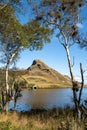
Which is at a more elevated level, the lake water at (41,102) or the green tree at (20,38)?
the green tree at (20,38)

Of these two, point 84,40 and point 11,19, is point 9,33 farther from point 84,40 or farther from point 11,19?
point 84,40

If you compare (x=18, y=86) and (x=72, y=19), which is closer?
(x=72, y=19)

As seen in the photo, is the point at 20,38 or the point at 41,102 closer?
the point at 20,38

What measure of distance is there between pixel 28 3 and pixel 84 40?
6184 mm

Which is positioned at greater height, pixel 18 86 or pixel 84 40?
pixel 84 40

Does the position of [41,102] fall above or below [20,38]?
below

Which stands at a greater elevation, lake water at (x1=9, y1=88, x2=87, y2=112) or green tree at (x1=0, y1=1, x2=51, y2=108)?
green tree at (x1=0, y1=1, x2=51, y2=108)

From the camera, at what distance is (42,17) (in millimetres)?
29406

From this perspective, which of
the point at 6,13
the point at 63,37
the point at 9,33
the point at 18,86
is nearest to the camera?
the point at 6,13

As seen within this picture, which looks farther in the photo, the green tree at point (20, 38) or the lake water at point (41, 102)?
the lake water at point (41, 102)

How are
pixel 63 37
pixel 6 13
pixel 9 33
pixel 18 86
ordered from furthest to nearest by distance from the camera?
pixel 18 86 < pixel 9 33 < pixel 63 37 < pixel 6 13

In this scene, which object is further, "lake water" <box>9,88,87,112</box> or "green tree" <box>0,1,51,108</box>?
"lake water" <box>9,88,87,112</box>

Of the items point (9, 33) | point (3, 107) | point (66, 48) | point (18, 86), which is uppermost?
point (9, 33)

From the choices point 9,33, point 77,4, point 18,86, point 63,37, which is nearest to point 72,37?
point 63,37
